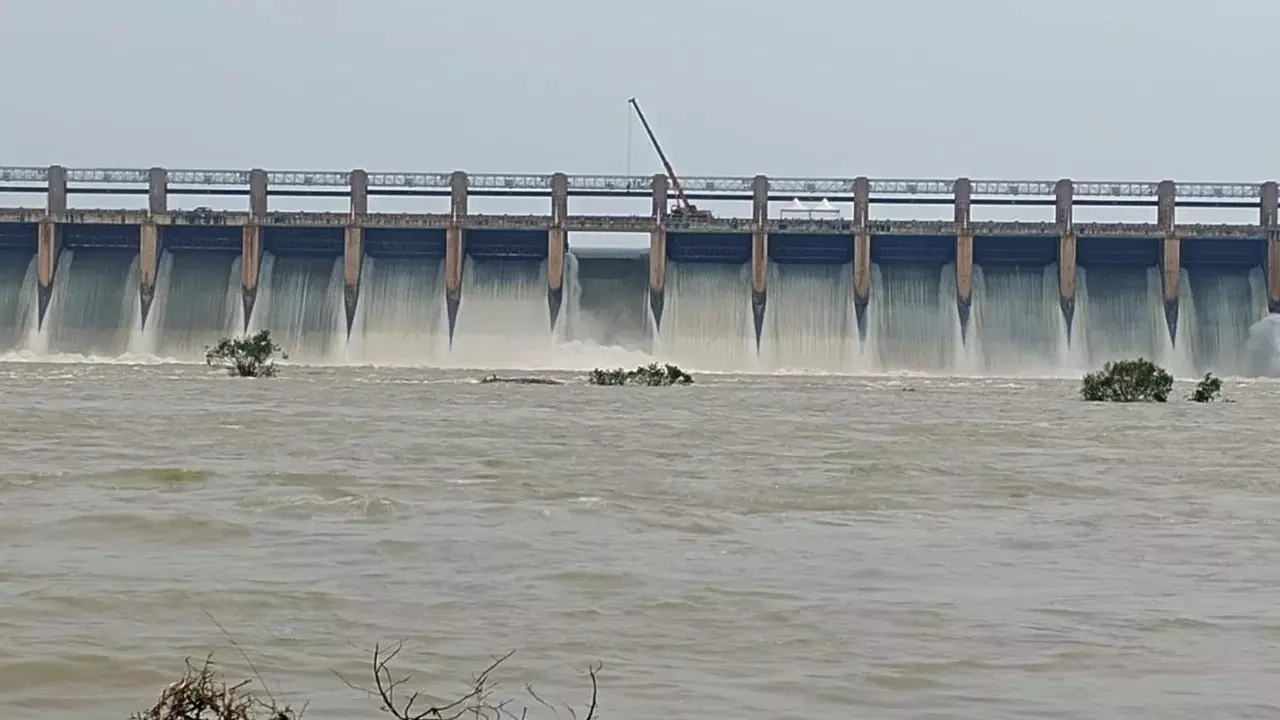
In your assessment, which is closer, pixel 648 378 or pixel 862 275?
pixel 648 378

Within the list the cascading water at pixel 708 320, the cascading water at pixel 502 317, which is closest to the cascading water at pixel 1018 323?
the cascading water at pixel 708 320

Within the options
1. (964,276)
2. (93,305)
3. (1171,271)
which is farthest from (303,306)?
(1171,271)

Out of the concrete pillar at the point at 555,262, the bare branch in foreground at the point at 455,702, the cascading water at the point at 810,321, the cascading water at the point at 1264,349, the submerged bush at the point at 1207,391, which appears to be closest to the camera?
the bare branch in foreground at the point at 455,702

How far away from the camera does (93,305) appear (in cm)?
5716

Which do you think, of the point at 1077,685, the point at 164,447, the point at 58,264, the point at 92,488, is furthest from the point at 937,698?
the point at 58,264

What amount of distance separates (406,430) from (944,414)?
11223 millimetres

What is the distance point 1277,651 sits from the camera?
28.2ft

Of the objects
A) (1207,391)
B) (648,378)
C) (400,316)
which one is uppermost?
(400,316)

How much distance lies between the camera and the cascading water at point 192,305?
2233 inches

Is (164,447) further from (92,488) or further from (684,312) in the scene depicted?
(684,312)

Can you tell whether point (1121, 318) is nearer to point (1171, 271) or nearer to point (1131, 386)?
point (1171, 271)

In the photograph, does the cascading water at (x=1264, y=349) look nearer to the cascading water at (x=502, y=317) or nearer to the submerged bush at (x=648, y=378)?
the submerged bush at (x=648, y=378)

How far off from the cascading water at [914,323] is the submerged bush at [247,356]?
1872 cm

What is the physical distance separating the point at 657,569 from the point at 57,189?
53.2 meters
